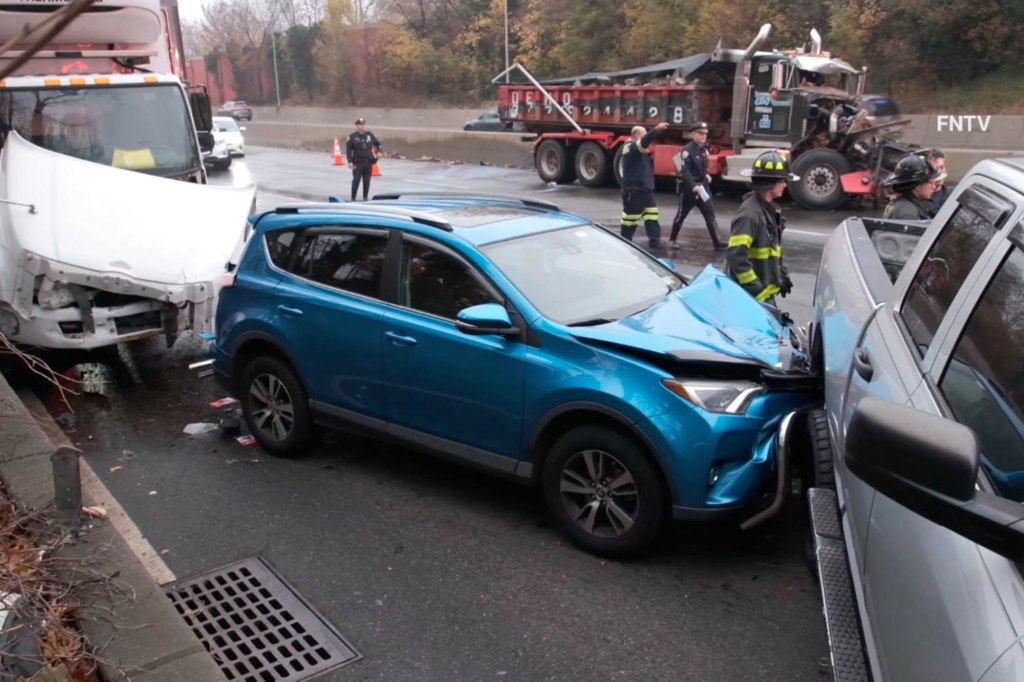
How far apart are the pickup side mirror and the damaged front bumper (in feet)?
20.2

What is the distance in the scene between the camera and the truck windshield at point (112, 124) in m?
8.38

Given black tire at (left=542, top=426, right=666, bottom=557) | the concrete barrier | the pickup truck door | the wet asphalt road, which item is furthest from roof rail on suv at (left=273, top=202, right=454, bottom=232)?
the concrete barrier

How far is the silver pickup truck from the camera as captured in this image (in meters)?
1.73

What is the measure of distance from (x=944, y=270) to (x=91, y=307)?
236 inches

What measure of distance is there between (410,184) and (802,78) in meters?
9.13

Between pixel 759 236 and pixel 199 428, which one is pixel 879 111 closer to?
pixel 759 236

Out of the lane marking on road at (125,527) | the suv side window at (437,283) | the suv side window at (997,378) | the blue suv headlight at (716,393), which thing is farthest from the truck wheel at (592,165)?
the suv side window at (997,378)

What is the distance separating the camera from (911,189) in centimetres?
626

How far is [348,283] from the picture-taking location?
211 inches

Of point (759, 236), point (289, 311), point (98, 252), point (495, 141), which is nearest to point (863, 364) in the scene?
point (759, 236)

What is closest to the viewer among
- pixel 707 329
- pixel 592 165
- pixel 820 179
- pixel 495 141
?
pixel 707 329

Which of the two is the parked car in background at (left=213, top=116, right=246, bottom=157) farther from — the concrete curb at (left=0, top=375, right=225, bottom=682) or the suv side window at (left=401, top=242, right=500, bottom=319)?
the concrete curb at (left=0, top=375, right=225, bottom=682)

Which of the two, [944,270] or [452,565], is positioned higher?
[944,270]

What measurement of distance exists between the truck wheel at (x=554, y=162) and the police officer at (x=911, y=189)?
1594 cm
